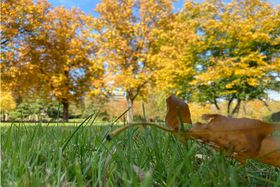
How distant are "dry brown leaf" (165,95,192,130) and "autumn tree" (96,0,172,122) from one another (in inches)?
674

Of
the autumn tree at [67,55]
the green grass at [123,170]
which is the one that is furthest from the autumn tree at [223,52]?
the green grass at [123,170]

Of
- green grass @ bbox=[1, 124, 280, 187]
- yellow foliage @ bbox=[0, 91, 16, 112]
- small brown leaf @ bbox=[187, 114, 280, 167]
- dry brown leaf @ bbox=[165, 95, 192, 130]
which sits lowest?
green grass @ bbox=[1, 124, 280, 187]

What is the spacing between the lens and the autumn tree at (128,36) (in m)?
18.1

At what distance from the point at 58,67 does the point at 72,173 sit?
20298mm

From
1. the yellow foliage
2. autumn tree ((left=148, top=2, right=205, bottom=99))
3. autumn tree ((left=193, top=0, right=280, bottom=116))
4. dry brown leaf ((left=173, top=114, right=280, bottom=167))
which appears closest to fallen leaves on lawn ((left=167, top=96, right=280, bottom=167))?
dry brown leaf ((left=173, top=114, right=280, bottom=167))

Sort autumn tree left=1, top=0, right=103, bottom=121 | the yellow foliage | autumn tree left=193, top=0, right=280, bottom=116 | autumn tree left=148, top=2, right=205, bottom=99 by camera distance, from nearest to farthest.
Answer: autumn tree left=193, top=0, right=280, bottom=116
autumn tree left=148, top=2, right=205, bottom=99
autumn tree left=1, top=0, right=103, bottom=121
the yellow foliage

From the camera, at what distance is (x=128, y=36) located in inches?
733

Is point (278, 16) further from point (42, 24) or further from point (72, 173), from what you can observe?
point (72, 173)

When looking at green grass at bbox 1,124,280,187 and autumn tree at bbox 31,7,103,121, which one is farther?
autumn tree at bbox 31,7,103,121

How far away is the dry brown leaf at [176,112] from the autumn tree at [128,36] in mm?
17131

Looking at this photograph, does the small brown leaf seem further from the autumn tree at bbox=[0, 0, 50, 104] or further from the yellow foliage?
the yellow foliage

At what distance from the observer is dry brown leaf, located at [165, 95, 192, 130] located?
61 cm

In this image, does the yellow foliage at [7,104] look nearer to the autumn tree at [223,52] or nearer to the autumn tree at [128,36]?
the autumn tree at [128,36]

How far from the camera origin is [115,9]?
61.5ft
